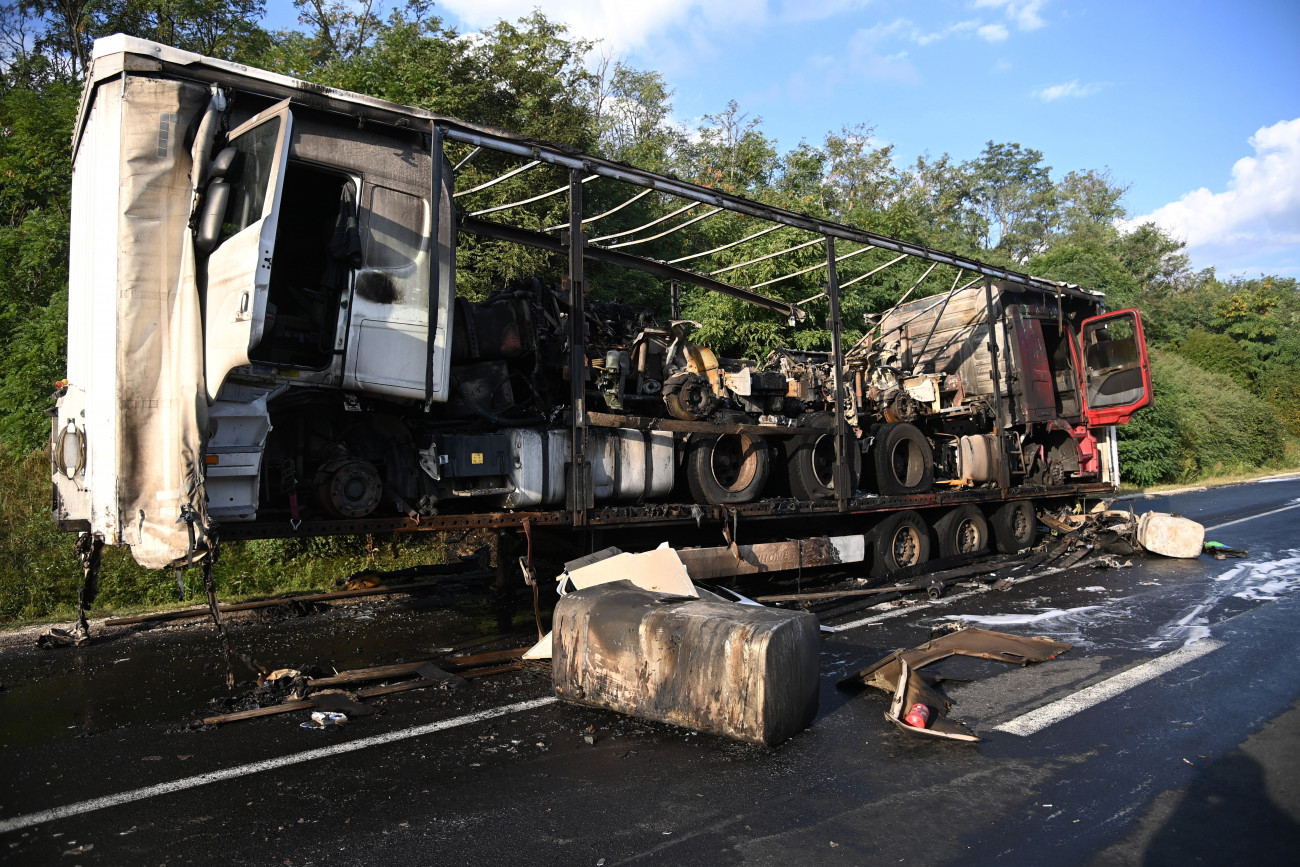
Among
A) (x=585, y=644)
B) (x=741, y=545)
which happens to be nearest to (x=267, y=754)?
(x=585, y=644)

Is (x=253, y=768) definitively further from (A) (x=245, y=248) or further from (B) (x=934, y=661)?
(B) (x=934, y=661)

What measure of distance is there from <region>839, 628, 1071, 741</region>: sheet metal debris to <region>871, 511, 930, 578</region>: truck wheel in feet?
9.68

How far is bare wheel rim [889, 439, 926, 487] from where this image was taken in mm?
10383

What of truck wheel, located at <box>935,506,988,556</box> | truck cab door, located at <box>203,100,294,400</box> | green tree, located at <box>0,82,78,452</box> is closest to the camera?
truck cab door, located at <box>203,100,294,400</box>

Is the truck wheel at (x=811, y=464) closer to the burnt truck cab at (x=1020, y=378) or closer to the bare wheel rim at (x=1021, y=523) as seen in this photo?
the burnt truck cab at (x=1020, y=378)

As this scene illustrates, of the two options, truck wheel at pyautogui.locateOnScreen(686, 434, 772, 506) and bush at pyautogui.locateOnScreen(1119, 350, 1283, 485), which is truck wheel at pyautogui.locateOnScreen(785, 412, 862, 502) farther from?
bush at pyautogui.locateOnScreen(1119, 350, 1283, 485)

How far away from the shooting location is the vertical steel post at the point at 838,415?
9.09 m

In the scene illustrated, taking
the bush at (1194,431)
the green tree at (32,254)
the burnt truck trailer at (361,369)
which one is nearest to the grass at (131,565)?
the green tree at (32,254)

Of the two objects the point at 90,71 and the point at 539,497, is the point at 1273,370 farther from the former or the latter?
the point at 90,71

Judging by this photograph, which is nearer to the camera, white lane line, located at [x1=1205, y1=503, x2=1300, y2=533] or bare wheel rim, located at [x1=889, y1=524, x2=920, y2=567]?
bare wheel rim, located at [x1=889, y1=524, x2=920, y2=567]

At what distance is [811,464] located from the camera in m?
9.13

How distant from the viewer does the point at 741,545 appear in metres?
8.27

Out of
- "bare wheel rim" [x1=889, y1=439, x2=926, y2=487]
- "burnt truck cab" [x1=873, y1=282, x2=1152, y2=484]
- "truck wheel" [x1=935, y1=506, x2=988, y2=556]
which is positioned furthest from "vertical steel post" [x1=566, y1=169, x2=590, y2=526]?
"truck wheel" [x1=935, y1=506, x2=988, y2=556]

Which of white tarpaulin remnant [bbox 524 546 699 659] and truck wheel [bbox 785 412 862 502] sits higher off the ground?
truck wheel [bbox 785 412 862 502]
